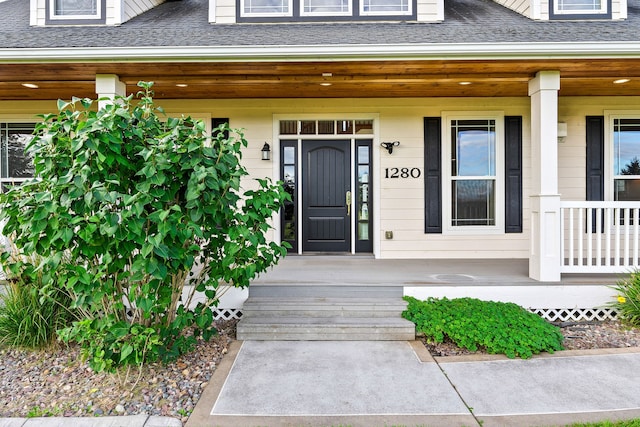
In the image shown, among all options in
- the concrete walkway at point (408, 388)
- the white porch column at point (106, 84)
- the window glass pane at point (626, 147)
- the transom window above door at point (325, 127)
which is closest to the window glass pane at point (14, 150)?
the white porch column at point (106, 84)

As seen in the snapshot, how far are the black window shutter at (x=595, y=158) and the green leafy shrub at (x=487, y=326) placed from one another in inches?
121

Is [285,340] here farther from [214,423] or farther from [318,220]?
[318,220]

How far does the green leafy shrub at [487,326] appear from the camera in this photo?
9.89ft

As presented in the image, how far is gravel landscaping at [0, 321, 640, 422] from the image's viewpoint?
2309 millimetres

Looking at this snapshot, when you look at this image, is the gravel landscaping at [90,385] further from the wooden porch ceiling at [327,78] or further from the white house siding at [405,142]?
the white house siding at [405,142]

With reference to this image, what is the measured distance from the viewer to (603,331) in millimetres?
3578

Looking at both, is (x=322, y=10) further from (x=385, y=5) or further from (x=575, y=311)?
(x=575, y=311)

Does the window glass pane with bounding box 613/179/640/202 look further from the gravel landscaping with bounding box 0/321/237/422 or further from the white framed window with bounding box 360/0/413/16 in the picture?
the gravel landscaping with bounding box 0/321/237/422

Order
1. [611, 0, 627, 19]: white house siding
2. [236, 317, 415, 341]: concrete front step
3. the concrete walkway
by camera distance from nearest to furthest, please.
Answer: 1. the concrete walkway
2. [236, 317, 415, 341]: concrete front step
3. [611, 0, 627, 19]: white house siding

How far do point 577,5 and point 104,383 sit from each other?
6781 mm

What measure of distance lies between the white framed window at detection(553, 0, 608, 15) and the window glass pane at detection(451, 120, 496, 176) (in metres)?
1.60

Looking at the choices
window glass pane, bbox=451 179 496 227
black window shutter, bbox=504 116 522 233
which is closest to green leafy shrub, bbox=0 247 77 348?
window glass pane, bbox=451 179 496 227

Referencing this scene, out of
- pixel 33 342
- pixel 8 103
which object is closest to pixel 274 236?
pixel 33 342

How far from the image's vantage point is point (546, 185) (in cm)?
396
